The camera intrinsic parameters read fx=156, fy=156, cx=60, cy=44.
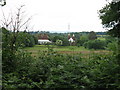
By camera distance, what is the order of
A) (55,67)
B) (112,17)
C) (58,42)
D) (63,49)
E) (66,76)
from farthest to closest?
(63,49), (58,42), (112,17), (55,67), (66,76)

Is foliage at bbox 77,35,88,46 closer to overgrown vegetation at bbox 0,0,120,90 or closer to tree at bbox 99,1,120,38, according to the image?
overgrown vegetation at bbox 0,0,120,90

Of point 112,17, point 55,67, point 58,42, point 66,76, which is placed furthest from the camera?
point 58,42

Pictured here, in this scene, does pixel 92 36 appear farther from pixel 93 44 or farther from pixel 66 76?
pixel 66 76

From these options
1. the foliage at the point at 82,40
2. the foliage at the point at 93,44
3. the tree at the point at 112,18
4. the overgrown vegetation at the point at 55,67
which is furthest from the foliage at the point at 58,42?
the tree at the point at 112,18

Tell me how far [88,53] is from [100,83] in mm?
1322

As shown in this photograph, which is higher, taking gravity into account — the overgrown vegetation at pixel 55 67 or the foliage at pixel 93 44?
the foliage at pixel 93 44

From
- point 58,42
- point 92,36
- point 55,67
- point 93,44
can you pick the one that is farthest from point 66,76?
point 92,36

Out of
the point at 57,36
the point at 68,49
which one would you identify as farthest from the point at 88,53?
the point at 57,36

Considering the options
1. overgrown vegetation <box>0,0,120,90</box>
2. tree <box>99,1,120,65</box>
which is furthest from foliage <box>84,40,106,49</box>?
tree <box>99,1,120,65</box>

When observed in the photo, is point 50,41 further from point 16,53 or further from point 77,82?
point 77,82

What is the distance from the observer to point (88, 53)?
3.20 metres

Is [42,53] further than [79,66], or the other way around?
[42,53]

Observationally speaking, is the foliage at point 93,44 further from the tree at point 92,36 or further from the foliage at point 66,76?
the foliage at point 66,76

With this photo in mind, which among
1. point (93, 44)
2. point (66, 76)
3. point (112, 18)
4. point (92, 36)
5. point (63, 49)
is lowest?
point (66, 76)
